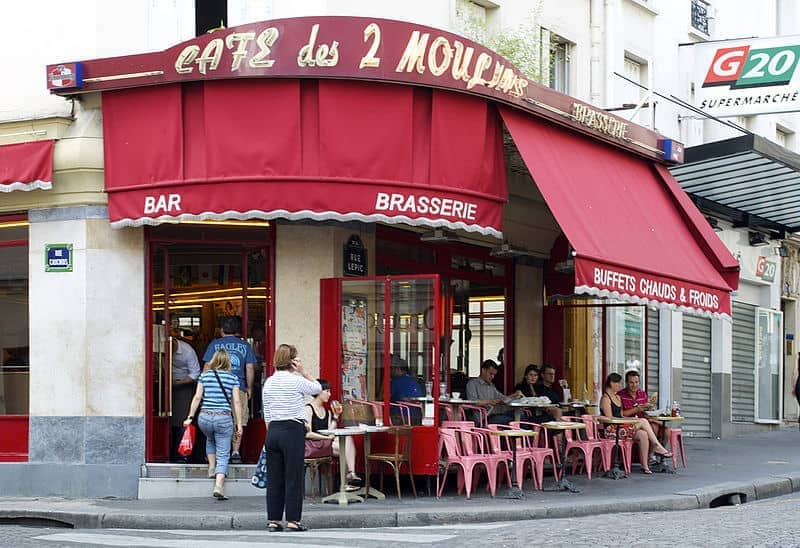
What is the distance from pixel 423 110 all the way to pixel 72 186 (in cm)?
395

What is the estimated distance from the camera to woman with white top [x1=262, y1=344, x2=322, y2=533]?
11.7m

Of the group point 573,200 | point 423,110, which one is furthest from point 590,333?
point 423,110

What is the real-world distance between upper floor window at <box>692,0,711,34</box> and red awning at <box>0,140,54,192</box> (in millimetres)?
14123

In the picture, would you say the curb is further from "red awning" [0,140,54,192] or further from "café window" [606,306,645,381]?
"café window" [606,306,645,381]

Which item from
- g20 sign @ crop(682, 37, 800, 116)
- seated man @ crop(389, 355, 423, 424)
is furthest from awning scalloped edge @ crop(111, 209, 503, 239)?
g20 sign @ crop(682, 37, 800, 116)

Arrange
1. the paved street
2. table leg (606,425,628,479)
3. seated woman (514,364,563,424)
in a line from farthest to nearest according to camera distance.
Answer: seated woman (514,364,563,424) → table leg (606,425,628,479) → the paved street

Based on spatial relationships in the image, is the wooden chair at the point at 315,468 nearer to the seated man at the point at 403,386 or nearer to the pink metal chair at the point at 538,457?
the seated man at the point at 403,386

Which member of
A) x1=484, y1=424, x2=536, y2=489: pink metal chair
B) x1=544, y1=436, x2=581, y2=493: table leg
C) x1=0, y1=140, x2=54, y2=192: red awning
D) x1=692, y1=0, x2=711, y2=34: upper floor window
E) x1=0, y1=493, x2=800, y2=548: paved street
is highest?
x1=692, y1=0, x2=711, y2=34: upper floor window

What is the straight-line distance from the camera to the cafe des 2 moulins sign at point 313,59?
1345 centimetres

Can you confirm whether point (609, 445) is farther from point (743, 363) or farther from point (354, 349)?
point (743, 363)

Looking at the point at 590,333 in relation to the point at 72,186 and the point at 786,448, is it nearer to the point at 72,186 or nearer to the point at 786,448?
the point at 786,448

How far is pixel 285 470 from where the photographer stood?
38.4 ft

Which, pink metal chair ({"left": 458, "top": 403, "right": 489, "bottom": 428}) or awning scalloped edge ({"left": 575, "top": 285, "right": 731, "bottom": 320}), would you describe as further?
pink metal chair ({"left": 458, "top": 403, "right": 489, "bottom": 428})

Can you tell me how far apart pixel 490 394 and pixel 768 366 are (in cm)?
1193
